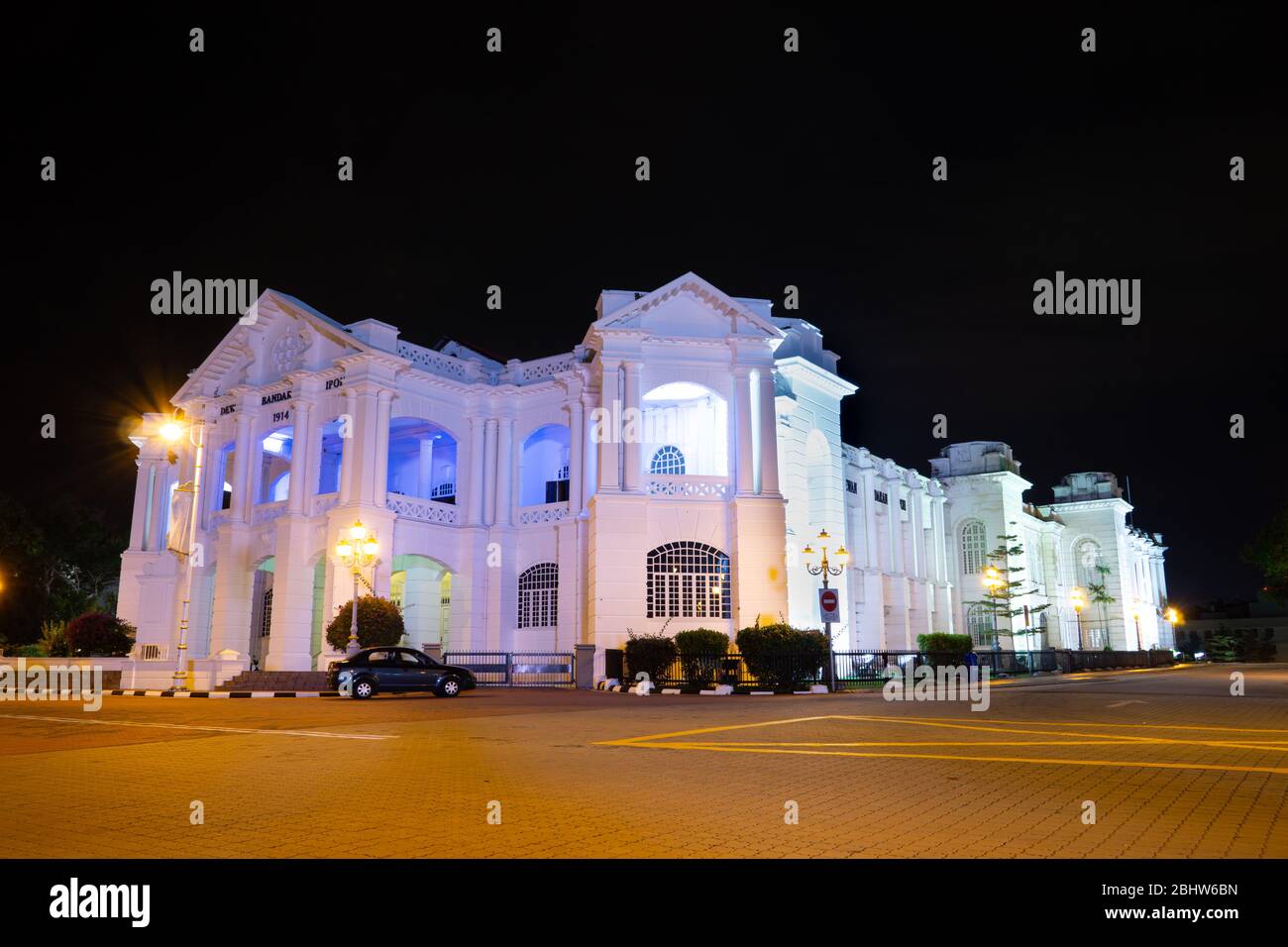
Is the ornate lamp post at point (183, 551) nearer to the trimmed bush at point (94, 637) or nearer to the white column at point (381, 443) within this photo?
the trimmed bush at point (94, 637)

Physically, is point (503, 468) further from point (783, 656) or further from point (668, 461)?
point (783, 656)

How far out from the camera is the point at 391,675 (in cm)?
2364

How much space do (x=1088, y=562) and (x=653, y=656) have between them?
56.4 metres

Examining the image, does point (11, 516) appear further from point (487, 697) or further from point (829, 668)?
point (829, 668)

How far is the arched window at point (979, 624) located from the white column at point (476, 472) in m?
37.0

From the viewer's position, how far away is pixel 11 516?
48938mm

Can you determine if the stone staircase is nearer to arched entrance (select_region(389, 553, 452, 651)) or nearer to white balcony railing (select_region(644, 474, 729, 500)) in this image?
arched entrance (select_region(389, 553, 452, 651))

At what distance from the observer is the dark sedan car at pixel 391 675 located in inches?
915

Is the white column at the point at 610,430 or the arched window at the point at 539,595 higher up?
the white column at the point at 610,430

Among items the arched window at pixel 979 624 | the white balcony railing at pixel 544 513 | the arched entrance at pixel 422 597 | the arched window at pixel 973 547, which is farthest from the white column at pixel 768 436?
the arched window at pixel 973 547

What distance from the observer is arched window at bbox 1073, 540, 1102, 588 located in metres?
70.6

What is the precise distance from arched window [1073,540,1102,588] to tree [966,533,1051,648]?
10223mm

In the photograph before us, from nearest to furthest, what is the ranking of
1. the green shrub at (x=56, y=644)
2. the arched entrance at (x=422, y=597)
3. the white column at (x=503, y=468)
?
1. the green shrub at (x=56, y=644)
2. the white column at (x=503, y=468)
3. the arched entrance at (x=422, y=597)
